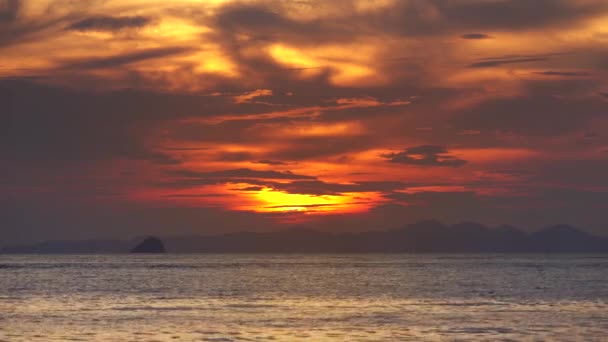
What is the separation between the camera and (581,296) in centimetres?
10100

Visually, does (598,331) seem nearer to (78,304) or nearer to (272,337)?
(272,337)

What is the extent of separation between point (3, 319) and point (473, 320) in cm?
3413

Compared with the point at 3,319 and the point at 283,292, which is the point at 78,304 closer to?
the point at 3,319

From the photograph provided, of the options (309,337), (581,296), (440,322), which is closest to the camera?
(309,337)

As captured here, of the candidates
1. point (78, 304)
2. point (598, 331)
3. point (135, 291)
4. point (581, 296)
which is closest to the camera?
point (598, 331)

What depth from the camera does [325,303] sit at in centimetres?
8731

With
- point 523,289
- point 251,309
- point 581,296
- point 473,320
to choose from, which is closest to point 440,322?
point 473,320

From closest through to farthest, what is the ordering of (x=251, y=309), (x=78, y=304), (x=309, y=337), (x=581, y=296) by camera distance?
1. (x=309, y=337)
2. (x=251, y=309)
3. (x=78, y=304)
4. (x=581, y=296)

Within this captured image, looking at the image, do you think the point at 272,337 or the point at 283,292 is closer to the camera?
the point at 272,337

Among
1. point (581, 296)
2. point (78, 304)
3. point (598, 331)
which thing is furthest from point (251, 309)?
point (581, 296)

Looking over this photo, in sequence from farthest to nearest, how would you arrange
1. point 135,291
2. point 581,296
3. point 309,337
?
point 135,291 < point 581,296 < point 309,337

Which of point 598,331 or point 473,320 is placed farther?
point 473,320

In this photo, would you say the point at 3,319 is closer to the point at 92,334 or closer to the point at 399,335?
the point at 92,334

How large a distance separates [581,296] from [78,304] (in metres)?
52.2
